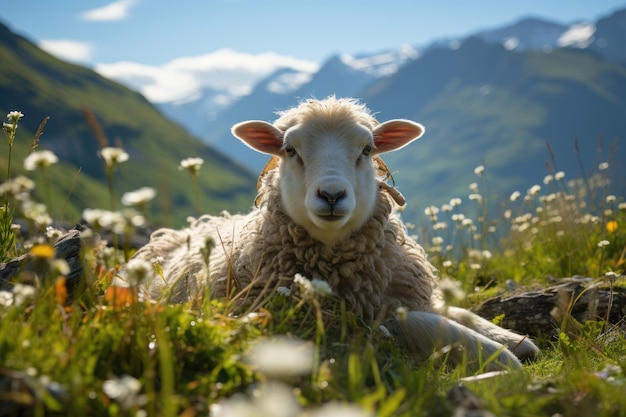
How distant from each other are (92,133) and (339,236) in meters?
114

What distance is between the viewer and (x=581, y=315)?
17.4 feet

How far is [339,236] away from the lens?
479 centimetres

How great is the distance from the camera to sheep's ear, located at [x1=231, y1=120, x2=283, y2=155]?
17.3ft

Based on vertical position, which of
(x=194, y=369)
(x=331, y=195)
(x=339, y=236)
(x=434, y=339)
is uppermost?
(x=331, y=195)

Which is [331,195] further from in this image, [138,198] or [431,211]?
[431,211]

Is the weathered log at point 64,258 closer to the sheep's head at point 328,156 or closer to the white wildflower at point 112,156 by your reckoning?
the white wildflower at point 112,156

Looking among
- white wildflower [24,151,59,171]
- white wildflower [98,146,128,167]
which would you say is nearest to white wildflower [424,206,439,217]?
white wildflower [98,146,128,167]

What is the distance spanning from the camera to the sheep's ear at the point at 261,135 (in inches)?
208

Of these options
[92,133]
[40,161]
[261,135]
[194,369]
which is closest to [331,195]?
[261,135]

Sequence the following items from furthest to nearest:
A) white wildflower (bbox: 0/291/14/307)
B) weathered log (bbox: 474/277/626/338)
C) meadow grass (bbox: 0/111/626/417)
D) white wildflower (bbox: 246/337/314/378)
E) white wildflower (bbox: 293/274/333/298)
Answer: weathered log (bbox: 474/277/626/338) < white wildflower (bbox: 293/274/333/298) < white wildflower (bbox: 0/291/14/307) < white wildflower (bbox: 246/337/314/378) < meadow grass (bbox: 0/111/626/417)

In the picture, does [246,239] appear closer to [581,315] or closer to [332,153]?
[332,153]

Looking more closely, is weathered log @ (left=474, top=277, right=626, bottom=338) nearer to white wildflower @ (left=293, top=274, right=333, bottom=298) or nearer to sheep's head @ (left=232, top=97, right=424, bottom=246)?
sheep's head @ (left=232, top=97, right=424, bottom=246)

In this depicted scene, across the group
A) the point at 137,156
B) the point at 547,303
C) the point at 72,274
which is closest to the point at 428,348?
the point at 547,303

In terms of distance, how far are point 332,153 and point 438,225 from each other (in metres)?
3.39
